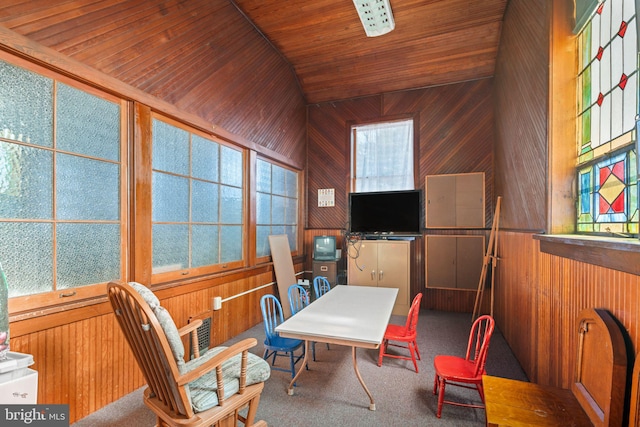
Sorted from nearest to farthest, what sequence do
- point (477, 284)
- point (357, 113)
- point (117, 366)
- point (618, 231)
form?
point (618, 231) → point (117, 366) → point (477, 284) → point (357, 113)

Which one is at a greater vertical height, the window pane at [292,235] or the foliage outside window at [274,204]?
the foliage outside window at [274,204]

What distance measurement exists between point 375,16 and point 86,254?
143 inches

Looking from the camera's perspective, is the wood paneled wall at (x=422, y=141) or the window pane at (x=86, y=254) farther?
the wood paneled wall at (x=422, y=141)

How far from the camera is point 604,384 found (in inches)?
45.8

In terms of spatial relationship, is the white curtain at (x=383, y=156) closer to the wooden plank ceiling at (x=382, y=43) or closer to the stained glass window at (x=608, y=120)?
the wooden plank ceiling at (x=382, y=43)

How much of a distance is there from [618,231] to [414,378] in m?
1.83

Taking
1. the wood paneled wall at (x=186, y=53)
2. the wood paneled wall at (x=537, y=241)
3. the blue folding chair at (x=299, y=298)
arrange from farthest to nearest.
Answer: the blue folding chair at (x=299, y=298) → the wood paneled wall at (x=186, y=53) → the wood paneled wall at (x=537, y=241)

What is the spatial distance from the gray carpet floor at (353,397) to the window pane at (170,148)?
1.93 metres

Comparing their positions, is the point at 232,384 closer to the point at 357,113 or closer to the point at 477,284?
the point at 477,284

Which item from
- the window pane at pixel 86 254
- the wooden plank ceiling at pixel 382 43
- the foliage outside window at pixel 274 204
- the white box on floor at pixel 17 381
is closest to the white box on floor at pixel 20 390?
the white box on floor at pixel 17 381

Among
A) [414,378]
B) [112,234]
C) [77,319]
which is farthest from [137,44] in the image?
[414,378]

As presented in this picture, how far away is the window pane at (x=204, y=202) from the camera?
2.97m

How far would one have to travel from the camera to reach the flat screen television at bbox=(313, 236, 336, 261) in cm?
467
